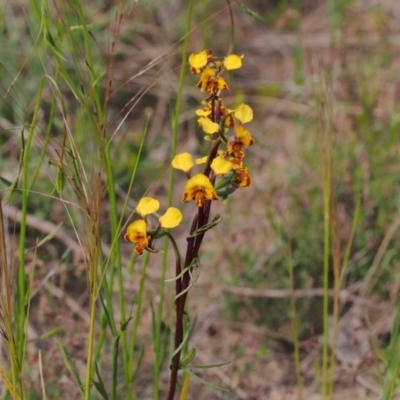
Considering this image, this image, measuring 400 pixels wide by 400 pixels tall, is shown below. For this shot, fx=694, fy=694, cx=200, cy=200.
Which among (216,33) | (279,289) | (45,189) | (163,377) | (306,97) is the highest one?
(216,33)

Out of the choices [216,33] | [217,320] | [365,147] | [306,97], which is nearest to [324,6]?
[216,33]

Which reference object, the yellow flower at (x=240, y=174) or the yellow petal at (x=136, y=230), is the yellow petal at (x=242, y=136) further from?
the yellow petal at (x=136, y=230)

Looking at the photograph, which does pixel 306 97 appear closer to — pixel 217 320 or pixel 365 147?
pixel 365 147

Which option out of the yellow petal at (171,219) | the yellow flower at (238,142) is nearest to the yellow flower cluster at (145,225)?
the yellow petal at (171,219)

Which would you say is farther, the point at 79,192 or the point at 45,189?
the point at 45,189

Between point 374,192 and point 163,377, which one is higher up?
point 374,192

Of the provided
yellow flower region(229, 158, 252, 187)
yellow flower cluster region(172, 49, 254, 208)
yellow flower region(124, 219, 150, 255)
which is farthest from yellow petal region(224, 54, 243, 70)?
yellow flower region(124, 219, 150, 255)

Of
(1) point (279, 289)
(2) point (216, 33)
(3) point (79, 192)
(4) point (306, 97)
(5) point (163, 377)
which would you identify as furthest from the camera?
(2) point (216, 33)

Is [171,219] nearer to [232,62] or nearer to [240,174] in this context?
[240,174]
